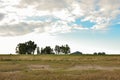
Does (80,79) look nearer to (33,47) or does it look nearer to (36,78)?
(36,78)

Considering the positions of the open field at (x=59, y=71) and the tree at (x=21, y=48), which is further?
the tree at (x=21, y=48)

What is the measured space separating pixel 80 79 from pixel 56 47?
166223 millimetres

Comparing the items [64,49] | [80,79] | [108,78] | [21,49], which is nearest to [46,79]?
[80,79]

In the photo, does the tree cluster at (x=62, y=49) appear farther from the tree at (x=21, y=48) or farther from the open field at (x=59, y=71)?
the open field at (x=59, y=71)

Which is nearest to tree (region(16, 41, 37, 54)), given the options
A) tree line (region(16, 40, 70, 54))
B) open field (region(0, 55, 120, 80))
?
tree line (region(16, 40, 70, 54))

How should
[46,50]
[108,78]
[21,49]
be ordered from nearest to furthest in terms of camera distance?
1. [108,78]
2. [21,49]
3. [46,50]

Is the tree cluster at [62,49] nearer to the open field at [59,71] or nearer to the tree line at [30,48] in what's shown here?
the tree line at [30,48]

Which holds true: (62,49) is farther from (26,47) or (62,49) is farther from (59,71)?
(59,71)

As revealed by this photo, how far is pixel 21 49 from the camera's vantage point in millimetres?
168250

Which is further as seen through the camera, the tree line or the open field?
the tree line

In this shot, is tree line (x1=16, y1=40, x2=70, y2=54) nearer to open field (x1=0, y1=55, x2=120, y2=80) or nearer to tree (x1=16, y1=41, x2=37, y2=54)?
tree (x1=16, y1=41, x2=37, y2=54)

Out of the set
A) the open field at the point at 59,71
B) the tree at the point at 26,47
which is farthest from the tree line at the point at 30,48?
the open field at the point at 59,71

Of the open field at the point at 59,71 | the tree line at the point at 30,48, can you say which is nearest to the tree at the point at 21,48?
the tree line at the point at 30,48

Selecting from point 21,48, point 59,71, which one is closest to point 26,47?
point 21,48
